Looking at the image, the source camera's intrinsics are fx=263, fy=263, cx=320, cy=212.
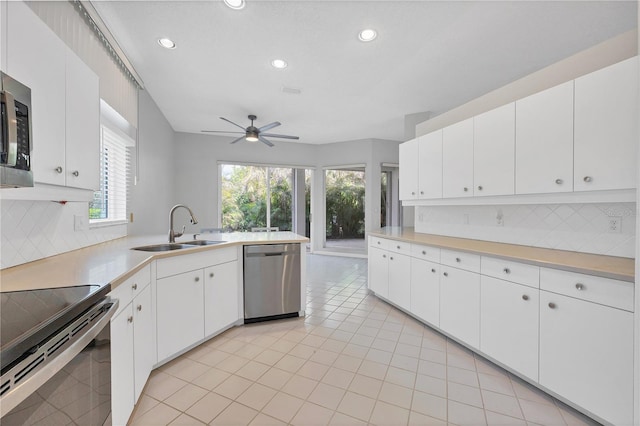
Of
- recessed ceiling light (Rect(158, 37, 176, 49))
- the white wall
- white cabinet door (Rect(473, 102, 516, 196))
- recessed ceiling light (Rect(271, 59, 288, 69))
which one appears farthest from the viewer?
the white wall

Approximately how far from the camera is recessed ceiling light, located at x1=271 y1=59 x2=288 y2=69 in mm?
2865

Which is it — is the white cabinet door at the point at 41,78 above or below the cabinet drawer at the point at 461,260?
above

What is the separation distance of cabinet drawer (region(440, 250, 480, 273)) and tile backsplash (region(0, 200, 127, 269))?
3.01 m

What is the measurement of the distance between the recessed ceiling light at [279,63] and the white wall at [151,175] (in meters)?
1.92

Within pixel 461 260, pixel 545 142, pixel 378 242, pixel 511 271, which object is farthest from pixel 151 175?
pixel 545 142

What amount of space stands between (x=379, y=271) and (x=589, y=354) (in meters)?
2.11

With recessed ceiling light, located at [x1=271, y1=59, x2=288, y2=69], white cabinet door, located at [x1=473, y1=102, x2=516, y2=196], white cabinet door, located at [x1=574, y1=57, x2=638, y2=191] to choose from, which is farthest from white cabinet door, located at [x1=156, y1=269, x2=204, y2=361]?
white cabinet door, located at [x1=574, y1=57, x2=638, y2=191]

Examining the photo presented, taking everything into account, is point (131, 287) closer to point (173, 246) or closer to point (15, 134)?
point (15, 134)

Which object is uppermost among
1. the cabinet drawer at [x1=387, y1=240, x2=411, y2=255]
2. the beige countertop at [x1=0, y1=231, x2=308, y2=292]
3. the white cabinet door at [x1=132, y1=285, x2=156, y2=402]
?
the beige countertop at [x1=0, y1=231, x2=308, y2=292]

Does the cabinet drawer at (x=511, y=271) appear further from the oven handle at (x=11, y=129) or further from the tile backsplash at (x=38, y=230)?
the tile backsplash at (x=38, y=230)

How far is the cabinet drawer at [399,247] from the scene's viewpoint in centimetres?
291

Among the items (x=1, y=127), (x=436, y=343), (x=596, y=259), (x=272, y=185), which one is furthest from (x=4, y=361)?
(x=272, y=185)

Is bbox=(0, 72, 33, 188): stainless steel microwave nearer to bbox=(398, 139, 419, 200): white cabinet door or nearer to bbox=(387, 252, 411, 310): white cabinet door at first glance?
bbox=(387, 252, 411, 310): white cabinet door

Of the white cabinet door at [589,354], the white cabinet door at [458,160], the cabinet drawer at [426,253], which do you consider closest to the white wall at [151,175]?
the cabinet drawer at [426,253]
